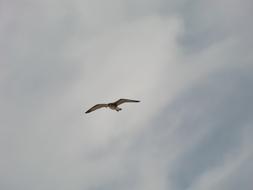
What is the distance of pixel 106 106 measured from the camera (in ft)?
465

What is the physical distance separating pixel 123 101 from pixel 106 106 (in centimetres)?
879

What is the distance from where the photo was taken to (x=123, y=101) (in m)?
135
